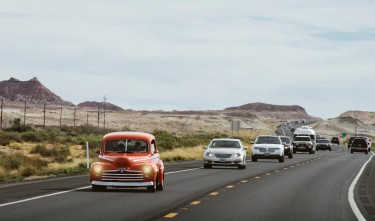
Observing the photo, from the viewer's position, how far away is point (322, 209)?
16297 mm

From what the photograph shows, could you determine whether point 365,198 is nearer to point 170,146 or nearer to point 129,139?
point 129,139

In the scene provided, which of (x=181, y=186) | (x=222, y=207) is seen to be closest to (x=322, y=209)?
(x=222, y=207)

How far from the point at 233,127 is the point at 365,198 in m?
51.6

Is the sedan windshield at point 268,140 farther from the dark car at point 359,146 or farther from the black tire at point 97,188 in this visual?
the dark car at point 359,146

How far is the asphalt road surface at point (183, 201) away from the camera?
14.5 metres

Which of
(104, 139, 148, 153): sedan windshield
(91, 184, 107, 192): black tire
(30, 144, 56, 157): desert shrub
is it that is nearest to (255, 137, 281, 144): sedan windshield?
(30, 144, 56, 157): desert shrub

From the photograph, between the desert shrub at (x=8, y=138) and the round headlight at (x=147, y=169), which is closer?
the round headlight at (x=147, y=169)

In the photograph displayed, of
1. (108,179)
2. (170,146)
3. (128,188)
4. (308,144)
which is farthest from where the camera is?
(308,144)

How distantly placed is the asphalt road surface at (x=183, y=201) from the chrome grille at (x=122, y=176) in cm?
38

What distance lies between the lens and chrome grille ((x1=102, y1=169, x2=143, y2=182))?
783 inches

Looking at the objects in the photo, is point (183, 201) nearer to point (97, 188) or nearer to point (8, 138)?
point (97, 188)

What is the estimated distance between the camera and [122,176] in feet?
65.5

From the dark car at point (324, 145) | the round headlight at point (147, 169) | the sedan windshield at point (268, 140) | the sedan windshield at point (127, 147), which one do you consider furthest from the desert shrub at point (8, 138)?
the round headlight at point (147, 169)

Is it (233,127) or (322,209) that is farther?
(233,127)
